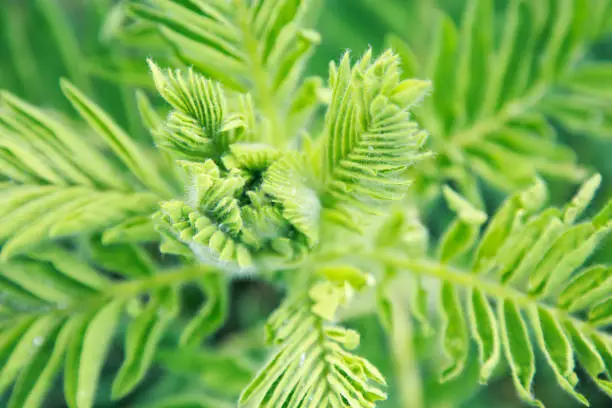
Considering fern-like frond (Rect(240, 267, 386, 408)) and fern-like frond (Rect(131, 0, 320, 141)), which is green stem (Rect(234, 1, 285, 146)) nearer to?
fern-like frond (Rect(131, 0, 320, 141))

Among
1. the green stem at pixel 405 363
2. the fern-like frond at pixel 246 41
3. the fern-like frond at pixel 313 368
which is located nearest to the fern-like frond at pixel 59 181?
the fern-like frond at pixel 246 41

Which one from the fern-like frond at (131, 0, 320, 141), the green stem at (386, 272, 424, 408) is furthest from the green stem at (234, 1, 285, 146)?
the green stem at (386, 272, 424, 408)

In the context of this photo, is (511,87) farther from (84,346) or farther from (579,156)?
(84,346)

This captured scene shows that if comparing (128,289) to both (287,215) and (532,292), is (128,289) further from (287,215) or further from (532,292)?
(532,292)

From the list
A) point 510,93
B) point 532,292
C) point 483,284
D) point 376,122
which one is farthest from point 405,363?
point 376,122

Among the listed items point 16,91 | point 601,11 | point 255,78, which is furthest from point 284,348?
point 16,91

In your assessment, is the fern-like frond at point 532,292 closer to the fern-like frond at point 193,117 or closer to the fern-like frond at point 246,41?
the fern-like frond at point 246,41
